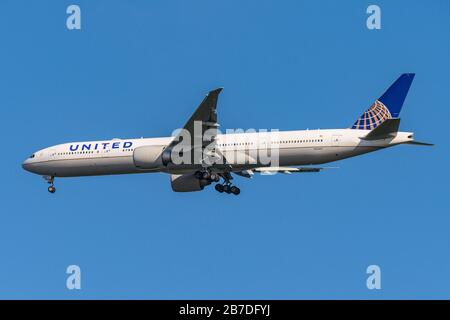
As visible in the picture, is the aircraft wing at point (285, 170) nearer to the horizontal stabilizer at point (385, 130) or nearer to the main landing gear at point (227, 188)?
the main landing gear at point (227, 188)

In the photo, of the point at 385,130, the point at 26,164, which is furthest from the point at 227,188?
the point at 26,164

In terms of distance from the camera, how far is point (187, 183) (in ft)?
159

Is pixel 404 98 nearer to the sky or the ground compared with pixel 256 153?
nearer to the sky

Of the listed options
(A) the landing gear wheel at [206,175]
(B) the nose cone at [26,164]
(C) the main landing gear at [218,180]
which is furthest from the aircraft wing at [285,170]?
(B) the nose cone at [26,164]

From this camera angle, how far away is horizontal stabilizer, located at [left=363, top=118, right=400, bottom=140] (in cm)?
4328

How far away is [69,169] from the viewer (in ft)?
163

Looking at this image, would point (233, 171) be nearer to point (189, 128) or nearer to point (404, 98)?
point (189, 128)

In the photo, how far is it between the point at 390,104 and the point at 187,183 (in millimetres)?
12127

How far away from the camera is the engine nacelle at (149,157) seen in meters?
44.9

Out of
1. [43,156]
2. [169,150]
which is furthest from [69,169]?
[169,150]

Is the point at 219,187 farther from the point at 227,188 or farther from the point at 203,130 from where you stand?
the point at 203,130

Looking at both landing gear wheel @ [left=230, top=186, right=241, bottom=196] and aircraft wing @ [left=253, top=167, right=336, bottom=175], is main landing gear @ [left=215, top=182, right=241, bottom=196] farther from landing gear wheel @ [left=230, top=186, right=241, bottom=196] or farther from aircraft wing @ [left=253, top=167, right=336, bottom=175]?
aircraft wing @ [left=253, top=167, right=336, bottom=175]
